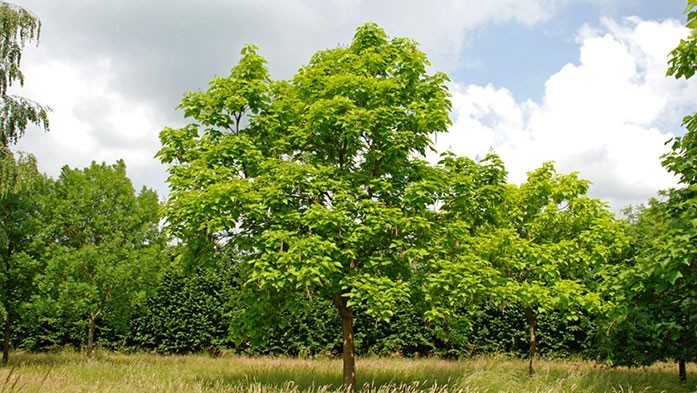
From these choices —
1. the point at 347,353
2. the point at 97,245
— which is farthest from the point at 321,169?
the point at 97,245

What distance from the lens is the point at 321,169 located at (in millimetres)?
11062

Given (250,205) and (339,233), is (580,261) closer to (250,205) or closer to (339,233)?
(339,233)

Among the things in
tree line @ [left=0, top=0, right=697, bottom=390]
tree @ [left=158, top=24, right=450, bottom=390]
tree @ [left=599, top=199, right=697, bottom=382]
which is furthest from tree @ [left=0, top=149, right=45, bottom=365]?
tree @ [left=599, top=199, right=697, bottom=382]

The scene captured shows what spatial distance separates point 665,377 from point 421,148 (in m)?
12.0

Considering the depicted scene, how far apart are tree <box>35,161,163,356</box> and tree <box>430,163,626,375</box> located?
12104mm

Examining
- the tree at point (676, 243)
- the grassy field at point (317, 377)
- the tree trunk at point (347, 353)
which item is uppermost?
the tree at point (676, 243)

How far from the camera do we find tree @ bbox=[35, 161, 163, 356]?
17.9 metres

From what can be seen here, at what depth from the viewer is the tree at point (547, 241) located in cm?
1348

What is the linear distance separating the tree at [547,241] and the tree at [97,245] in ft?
39.7

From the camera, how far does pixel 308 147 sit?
40.6 ft

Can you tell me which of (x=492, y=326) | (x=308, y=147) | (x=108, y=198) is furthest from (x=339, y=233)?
(x=492, y=326)

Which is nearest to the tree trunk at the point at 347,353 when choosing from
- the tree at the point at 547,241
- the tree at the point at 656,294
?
the tree at the point at 547,241

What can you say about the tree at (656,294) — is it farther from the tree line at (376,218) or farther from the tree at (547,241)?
the tree at (547,241)

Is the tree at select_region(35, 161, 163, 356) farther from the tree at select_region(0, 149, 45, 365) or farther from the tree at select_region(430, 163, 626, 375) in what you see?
the tree at select_region(430, 163, 626, 375)
